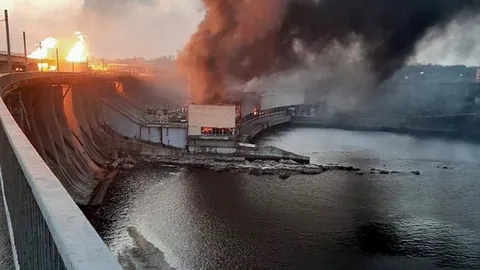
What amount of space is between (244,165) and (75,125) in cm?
1280

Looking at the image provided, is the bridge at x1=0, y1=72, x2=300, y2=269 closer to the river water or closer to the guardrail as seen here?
the guardrail

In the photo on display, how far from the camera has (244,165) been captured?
103 ft

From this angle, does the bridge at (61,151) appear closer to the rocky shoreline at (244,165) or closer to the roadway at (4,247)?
the roadway at (4,247)

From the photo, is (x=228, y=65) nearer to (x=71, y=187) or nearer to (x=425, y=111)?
(x=71, y=187)

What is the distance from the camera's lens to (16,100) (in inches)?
710

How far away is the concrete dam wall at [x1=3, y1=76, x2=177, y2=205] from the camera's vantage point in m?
20.1

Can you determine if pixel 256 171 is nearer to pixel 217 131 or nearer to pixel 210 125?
pixel 217 131

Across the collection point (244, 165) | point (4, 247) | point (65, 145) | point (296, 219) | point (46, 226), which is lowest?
point (296, 219)

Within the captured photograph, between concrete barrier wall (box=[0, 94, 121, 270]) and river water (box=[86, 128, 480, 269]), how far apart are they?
42.4 feet

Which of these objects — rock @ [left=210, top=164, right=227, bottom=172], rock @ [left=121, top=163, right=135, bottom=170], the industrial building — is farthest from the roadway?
the industrial building

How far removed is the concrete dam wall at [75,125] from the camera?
66.0 feet

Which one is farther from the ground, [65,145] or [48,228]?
[48,228]

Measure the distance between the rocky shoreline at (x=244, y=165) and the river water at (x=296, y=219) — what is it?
104 centimetres

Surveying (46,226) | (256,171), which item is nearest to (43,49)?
(256,171)
